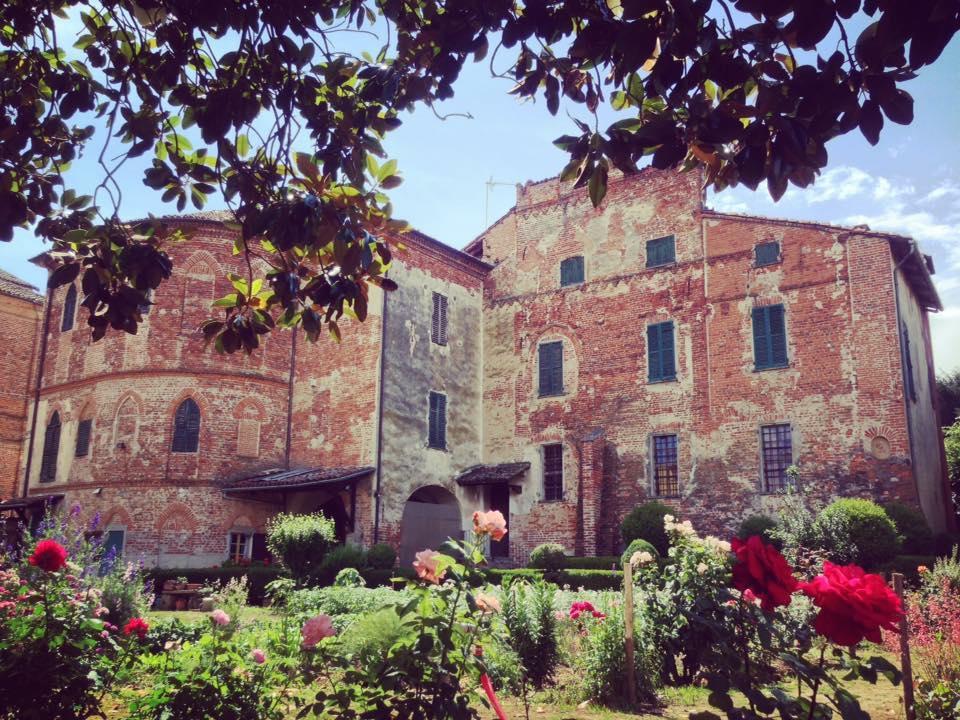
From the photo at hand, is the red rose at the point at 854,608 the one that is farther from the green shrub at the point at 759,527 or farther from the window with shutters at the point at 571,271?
the window with shutters at the point at 571,271

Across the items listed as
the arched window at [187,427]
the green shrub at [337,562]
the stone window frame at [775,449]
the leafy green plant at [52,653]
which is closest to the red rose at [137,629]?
the leafy green plant at [52,653]

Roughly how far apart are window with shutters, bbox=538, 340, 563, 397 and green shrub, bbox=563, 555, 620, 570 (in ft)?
17.5

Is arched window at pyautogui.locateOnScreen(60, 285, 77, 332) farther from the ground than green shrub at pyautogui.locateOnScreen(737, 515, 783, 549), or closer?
farther from the ground

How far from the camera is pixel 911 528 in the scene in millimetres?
15891

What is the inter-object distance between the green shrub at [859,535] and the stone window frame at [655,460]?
14.9ft

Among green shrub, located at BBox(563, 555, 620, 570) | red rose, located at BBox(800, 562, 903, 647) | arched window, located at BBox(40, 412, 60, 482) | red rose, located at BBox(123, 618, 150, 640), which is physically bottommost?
green shrub, located at BBox(563, 555, 620, 570)

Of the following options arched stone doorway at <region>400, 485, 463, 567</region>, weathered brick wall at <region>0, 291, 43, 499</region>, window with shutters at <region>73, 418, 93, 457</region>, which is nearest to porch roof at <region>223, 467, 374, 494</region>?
arched stone doorway at <region>400, 485, 463, 567</region>

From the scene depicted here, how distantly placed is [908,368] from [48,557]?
19.1 meters

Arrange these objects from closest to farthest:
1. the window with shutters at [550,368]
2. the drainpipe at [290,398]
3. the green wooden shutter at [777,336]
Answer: the green wooden shutter at [777,336] → the drainpipe at [290,398] → the window with shutters at [550,368]

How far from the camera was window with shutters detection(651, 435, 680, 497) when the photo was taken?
20.0 metres

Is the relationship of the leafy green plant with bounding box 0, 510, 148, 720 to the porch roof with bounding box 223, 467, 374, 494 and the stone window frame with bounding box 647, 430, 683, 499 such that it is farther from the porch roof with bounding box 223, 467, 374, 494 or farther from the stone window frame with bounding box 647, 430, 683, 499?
the stone window frame with bounding box 647, 430, 683, 499

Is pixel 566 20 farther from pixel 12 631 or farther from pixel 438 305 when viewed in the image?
pixel 438 305

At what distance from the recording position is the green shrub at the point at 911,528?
15.7 m

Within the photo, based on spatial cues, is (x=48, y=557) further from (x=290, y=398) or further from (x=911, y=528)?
(x=290, y=398)
